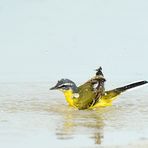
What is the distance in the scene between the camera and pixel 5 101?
33.4ft

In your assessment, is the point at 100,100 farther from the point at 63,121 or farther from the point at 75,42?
the point at 75,42

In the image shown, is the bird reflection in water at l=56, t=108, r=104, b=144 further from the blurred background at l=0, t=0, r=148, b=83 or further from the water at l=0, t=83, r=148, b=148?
the blurred background at l=0, t=0, r=148, b=83

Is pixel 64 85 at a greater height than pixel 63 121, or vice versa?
pixel 64 85

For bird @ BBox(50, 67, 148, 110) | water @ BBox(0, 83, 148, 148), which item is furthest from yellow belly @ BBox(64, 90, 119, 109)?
water @ BBox(0, 83, 148, 148)

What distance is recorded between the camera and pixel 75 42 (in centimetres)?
1653

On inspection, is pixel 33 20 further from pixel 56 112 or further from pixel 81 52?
pixel 56 112

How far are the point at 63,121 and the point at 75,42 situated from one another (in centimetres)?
834

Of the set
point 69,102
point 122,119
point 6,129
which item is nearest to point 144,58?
point 69,102

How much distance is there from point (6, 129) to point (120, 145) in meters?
1.51

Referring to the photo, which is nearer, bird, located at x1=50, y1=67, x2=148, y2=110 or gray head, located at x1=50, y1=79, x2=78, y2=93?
bird, located at x1=50, y1=67, x2=148, y2=110

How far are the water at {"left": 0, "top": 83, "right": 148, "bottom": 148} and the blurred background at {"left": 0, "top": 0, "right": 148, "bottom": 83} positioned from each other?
182 centimetres

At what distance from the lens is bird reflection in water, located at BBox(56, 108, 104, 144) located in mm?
7160

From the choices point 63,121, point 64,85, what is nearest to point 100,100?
point 64,85

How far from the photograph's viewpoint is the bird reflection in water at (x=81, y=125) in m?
7.16
